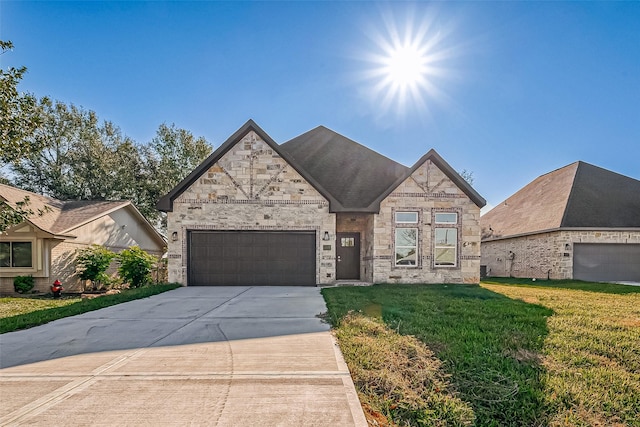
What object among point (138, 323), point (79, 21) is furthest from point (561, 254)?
point (79, 21)

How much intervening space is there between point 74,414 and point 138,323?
3650 millimetres

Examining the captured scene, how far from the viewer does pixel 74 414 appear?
291 centimetres

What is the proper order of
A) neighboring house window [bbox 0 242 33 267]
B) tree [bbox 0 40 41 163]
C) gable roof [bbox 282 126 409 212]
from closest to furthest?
1. tree [bbox 0 40 41 163]
2. neighboring house window [bbox 0 242 33 267]
3. gable roof [bbox 282 126 409 212]

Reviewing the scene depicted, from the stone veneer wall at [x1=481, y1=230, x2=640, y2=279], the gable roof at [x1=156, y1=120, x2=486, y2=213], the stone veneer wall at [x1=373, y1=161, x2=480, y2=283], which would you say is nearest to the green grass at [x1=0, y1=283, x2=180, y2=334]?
the gable roof at [x1=156, y1=120, x2=486, y2=213]

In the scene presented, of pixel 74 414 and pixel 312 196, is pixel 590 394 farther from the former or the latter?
pixel 312 196

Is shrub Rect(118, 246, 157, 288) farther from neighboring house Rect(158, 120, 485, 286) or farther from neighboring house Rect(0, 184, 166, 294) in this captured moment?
neighboring house Rect(0, 184, 166, 294)

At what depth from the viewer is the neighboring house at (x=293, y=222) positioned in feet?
40.1

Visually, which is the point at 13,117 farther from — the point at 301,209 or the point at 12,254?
the point at 301,209

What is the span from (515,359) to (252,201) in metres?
9.88

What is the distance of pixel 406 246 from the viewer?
1236 cm

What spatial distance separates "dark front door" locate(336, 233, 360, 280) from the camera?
13727 millimetres

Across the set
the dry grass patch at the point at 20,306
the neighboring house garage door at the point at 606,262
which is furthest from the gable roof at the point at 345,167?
the dry grass patch at the point at 20,306

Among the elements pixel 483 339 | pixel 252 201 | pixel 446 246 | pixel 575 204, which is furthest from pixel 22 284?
pixel 575 204

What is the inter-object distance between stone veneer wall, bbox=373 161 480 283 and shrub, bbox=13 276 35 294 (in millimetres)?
13454
